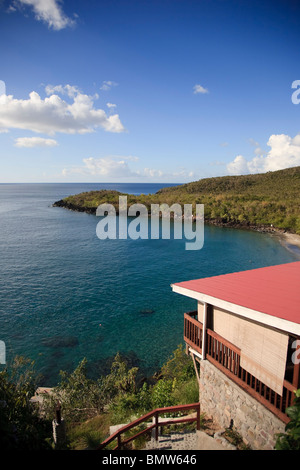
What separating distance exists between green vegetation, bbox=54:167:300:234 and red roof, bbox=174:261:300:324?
1513 inches

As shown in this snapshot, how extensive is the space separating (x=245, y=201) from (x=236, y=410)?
58114 mm

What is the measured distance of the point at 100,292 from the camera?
2136 cm

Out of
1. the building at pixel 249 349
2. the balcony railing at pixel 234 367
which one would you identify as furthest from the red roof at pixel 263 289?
the balcony railing at pixel 234 367

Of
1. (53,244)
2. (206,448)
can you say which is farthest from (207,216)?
(206,448)

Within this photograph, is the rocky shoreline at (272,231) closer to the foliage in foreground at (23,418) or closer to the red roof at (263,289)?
the red roof at (263,289)

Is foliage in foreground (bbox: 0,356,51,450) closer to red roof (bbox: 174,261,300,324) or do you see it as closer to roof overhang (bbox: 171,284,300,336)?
roof overhang (bbox: 171,284,300,336)

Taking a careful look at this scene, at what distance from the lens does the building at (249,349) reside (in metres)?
5.87

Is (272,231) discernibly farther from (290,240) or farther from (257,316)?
(257,316)

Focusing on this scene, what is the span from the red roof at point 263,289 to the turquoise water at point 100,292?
→ 23.6 feet

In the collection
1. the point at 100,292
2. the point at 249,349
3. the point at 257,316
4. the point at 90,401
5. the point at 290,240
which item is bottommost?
the point at 90,401

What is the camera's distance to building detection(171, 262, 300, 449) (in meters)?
5.87

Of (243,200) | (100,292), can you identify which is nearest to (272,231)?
(243,200)

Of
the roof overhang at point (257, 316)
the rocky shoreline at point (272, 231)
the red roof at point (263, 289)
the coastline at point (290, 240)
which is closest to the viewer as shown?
the roof overhang at point (257, 316)

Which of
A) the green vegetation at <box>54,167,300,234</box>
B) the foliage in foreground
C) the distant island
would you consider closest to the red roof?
the foliage in foreground
